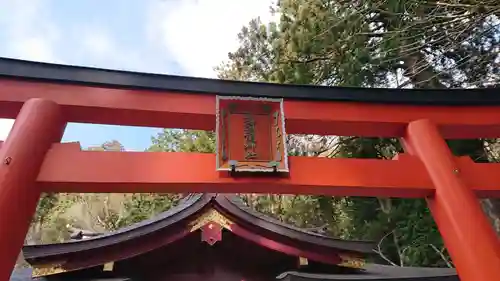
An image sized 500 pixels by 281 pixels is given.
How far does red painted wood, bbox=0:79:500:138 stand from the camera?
2.96m

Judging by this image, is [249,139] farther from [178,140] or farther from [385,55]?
[178,140]

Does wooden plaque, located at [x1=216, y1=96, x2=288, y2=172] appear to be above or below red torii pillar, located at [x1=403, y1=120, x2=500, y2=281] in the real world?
above

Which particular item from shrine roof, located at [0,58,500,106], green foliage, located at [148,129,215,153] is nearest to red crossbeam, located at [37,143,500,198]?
shrine roof, located at [0,58,500,106]

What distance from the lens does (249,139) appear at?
2.99m

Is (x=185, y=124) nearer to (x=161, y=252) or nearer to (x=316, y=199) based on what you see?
(x=161, y=252)

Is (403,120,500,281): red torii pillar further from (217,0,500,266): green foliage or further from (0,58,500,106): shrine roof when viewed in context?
(217,0,500,266): green foliage

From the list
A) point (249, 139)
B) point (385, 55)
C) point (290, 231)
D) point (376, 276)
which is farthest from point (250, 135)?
point (385, 55)

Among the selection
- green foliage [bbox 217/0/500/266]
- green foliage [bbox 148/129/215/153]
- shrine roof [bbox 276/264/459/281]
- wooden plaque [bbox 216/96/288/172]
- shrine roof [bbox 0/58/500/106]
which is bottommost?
shrine roof [bbox 276/264/459/281]

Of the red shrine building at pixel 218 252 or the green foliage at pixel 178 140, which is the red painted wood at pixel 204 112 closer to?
the red shrine building at pixel 218 252

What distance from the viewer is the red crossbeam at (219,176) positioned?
2672 mm

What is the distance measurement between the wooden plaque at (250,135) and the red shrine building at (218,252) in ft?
5.36

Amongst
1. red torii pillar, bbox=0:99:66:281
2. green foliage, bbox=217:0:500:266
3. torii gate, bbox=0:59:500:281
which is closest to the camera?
red torii pillar, bbox=0:99:66:281

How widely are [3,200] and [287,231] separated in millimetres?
2842

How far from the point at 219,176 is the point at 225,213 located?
1.81 meters
